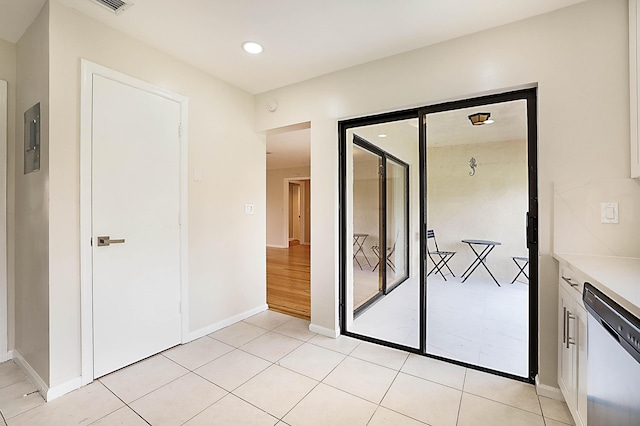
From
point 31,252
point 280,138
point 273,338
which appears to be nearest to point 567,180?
point 273,338

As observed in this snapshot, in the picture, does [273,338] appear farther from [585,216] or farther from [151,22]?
[151,22]

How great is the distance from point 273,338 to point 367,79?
2.45 m

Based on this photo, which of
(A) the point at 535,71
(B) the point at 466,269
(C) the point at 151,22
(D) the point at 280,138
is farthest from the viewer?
(D) the point at 280,138

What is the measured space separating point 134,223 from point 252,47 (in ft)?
5.34

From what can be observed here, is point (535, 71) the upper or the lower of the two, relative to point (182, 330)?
upper

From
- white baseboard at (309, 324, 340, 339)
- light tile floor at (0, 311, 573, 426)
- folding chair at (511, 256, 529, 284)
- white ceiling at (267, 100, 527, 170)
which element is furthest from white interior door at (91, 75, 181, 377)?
folding chair at (511, 256, 529, 284)

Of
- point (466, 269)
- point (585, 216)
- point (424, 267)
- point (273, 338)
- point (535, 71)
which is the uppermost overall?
point (535, 71)

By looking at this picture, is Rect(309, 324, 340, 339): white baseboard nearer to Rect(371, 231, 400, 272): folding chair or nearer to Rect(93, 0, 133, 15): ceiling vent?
Rect(371, 231, 400, 272): folding chair

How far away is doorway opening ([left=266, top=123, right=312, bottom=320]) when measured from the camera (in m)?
3.65

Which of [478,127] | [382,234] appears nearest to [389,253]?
[382,234]

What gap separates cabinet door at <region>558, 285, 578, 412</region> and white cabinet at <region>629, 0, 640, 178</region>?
0.77 metres

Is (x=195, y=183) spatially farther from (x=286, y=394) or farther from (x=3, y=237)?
(x=286, y=394)

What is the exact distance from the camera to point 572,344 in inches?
57.8

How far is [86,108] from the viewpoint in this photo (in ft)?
6.07
